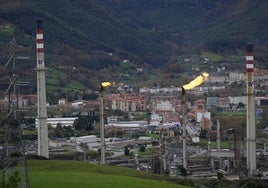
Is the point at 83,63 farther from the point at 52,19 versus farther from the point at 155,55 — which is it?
the point at 155,55

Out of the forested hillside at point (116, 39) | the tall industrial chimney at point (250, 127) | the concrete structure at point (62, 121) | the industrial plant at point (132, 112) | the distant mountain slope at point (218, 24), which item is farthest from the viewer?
the distant mountain slope at point (218, 24)

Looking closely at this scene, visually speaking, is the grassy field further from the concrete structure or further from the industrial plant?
the concrete structure

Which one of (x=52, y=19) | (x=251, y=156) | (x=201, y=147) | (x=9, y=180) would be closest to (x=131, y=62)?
(x=52, y=19)

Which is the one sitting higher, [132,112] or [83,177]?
[132,112]

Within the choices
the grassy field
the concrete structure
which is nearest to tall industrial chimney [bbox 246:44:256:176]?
the grassy field

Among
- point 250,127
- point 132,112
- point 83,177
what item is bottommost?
point 83,177

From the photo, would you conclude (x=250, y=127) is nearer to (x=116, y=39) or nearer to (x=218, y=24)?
(x=116, y=39)

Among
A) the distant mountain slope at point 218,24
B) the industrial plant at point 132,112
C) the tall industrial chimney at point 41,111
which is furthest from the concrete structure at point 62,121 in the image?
the distant mountain slope at point 218,24

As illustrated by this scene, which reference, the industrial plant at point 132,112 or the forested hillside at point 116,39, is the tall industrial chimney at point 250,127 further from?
the forested hillside at point 116,39

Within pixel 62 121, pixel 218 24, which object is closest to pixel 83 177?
pixel 62 121
